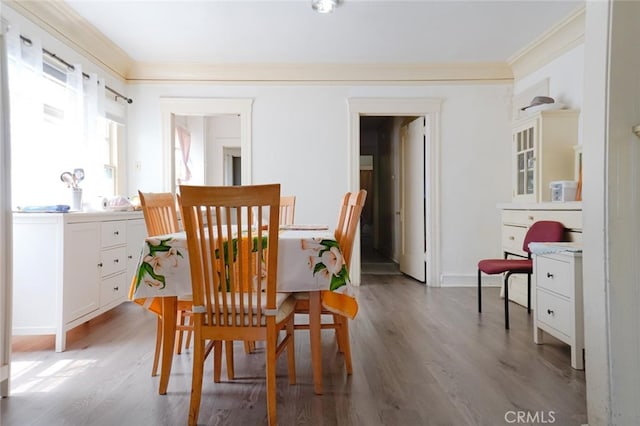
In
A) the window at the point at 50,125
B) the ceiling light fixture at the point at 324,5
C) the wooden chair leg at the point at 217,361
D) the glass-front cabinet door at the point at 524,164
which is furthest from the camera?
the glass-front cabinet door at the point at 524,164

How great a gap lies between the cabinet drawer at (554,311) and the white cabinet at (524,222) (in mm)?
787

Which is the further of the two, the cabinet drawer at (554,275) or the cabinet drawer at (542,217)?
the cabinet drawer at (542,217)

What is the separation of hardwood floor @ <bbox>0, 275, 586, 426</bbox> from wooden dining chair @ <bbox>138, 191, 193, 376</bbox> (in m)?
Answer: 0.14

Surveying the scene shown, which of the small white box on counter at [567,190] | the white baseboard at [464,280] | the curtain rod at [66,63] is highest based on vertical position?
the curtain rod at [66,63]

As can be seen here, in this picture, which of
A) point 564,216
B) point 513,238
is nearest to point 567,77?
point 564,216

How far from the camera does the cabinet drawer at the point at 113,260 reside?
2.92 m

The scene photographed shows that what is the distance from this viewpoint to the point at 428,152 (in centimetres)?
455

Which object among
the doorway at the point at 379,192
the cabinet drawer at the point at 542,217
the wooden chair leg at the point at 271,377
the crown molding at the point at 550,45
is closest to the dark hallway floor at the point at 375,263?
the doorway at the point at 379,192

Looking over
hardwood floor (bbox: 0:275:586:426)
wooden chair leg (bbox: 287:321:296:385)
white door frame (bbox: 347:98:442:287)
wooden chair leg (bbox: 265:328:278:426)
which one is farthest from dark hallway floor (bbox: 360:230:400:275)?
wooden chair leg (bbox: 265:328:278:426)

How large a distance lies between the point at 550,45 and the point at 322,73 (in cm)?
243

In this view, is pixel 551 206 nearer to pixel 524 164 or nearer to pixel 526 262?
pixel 526 262

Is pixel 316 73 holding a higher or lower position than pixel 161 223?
higher

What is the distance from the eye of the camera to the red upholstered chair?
2.82m

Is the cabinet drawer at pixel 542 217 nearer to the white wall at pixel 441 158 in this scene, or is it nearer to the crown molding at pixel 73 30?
the white wall at pixel 441 158
